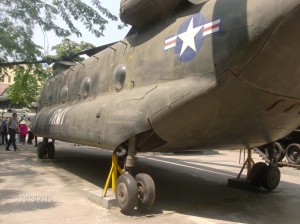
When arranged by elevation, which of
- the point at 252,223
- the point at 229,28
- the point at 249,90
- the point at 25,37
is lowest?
the point at 252,223

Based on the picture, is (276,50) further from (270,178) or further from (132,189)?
(270,178)

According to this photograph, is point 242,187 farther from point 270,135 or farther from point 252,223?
point 252,223

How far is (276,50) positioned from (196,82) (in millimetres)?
1247

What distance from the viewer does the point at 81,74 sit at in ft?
34.6

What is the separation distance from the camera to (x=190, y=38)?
5.82 metres

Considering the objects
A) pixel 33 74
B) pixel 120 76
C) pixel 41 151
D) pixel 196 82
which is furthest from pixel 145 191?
pixel 33 74

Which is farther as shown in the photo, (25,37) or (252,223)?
(25,37)

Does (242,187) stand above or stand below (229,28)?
below

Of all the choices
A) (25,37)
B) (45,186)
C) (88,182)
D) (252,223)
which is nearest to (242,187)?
(252,223)

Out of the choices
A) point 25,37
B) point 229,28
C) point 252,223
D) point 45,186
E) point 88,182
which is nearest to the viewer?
point 229,28

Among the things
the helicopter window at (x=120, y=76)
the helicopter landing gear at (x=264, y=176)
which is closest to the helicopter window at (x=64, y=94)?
the helicopter window at (x=120, y=76)

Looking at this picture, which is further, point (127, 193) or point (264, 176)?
point (264, 176)

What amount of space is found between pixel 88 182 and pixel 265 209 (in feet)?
14.3

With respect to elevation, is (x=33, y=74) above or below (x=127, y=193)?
above
